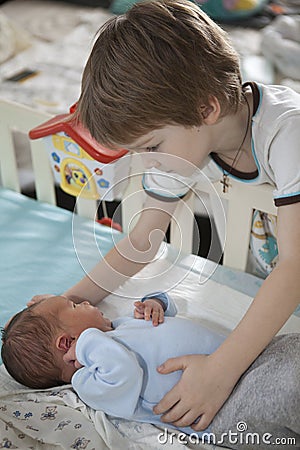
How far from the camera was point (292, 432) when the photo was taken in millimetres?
871

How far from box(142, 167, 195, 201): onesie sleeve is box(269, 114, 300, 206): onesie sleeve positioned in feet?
0.61

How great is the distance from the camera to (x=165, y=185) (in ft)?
3.71

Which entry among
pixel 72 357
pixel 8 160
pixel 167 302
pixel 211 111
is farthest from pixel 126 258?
pixel 8 160

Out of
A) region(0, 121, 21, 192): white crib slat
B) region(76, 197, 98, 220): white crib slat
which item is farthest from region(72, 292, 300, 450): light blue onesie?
region(0, 121, 21, 192): white crib slat

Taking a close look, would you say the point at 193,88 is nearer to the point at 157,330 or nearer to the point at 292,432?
the point at 157,330

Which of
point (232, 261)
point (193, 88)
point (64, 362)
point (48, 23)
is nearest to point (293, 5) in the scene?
point (48, 23)

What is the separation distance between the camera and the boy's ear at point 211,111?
93 centimetres

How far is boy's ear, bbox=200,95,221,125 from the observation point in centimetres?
93

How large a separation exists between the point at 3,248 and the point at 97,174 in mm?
289

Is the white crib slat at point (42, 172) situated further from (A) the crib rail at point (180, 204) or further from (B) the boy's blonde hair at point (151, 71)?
(B) the boy's blonde hair at point (151, 71)

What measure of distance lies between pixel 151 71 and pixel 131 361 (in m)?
0.42

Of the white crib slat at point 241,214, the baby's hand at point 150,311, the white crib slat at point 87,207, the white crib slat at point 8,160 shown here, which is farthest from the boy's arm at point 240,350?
the white crib slat at point 8,160

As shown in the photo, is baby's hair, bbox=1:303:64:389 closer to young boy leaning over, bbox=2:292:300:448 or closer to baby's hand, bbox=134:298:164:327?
young boy leaning over, bbox=2:292:300:448

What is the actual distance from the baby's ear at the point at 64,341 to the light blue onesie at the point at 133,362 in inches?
1.9
